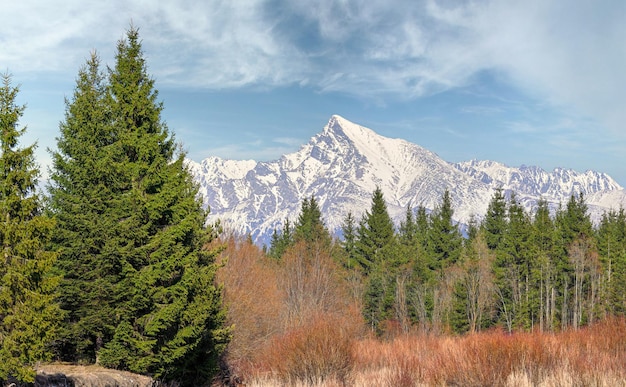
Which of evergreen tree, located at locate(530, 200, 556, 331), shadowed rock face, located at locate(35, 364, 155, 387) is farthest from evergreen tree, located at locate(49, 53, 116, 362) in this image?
evergreen tree, located at locate(530, 200, 556, 331)

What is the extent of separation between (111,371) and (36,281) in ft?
12.2

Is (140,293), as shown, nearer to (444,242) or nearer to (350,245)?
(444,242)

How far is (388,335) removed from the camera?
52.1 meters

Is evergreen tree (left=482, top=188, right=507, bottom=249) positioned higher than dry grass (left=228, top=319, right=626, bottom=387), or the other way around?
evergreen tree (left=482, top=188, right=507, bottom=249)

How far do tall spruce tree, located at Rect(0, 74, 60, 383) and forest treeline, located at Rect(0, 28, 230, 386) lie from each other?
0.60ft

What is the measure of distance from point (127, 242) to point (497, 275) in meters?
43.7

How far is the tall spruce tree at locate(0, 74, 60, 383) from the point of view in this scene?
11852 mm

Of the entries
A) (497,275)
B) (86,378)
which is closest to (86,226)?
(86,378)

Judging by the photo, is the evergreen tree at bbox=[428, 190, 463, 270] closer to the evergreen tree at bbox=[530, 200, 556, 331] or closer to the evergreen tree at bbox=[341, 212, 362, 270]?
the evergreen tree at bbox=[341, 212, 362, 270]

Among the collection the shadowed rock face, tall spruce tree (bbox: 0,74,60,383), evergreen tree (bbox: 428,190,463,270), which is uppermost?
evergreen tree (bbox: 428,190,463,270)

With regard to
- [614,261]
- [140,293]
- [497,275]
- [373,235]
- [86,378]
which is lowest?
[86,378]

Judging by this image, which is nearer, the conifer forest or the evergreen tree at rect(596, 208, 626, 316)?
the conifer forest

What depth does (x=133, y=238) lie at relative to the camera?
1705 centimetres

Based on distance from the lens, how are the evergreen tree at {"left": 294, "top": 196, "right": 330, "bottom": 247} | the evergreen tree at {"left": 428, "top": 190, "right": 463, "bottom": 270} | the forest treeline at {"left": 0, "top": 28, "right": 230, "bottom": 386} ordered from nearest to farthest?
the forest treeline at {"left": 0, "top": 28, "right": 230, "bottom": 386} → the evergreen tree at {"left": 428, "top": 190, "right": 463, "bottom": 270} → the evergreen tree at {"left": 294, "top": 196, "right": 330, "bottom": 247}
